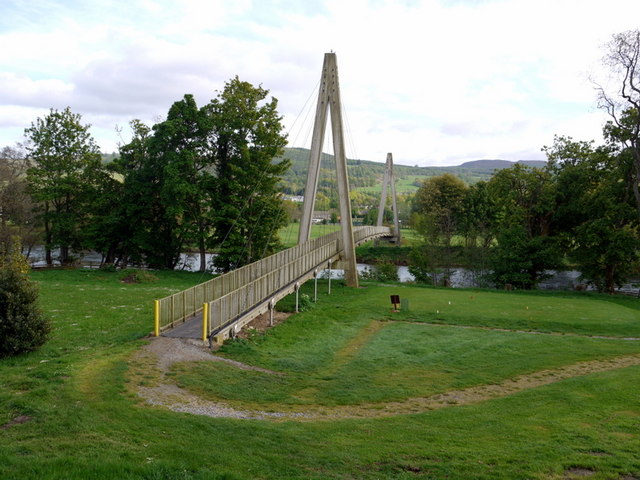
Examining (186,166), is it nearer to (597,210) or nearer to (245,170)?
(245,170)

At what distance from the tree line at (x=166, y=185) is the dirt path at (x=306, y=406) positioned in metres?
19.8

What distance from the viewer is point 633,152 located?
3158 cm

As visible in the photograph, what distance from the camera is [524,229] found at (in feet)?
132

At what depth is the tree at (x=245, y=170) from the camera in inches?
1352

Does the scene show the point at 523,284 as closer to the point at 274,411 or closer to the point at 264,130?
the point at 264,130

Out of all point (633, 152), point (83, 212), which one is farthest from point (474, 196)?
point (83, 212)

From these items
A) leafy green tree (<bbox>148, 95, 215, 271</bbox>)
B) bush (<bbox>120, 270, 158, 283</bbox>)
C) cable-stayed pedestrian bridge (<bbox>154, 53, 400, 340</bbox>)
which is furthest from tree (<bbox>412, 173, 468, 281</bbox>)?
bush (<bbox>120, 270, 158, 283</bbox>)

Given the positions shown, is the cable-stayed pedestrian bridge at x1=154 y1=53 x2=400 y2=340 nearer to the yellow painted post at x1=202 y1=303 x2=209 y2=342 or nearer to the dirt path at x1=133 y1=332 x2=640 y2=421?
the yellow painted post at x1=202 y1=303 x2=209 y2=342

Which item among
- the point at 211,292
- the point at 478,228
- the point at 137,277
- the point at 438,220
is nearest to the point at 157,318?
the point at 211,292

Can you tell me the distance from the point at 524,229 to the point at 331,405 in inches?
1334

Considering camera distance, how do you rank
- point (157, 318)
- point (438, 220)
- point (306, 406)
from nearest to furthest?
point (306, 406) < point (157, 318) < point (438, 220)

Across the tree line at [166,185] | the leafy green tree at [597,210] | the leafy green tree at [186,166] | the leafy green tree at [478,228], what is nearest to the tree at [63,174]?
the tree line at [166,185]

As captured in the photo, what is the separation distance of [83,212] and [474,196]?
44996 mm

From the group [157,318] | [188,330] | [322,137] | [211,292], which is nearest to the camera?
[157,318]
